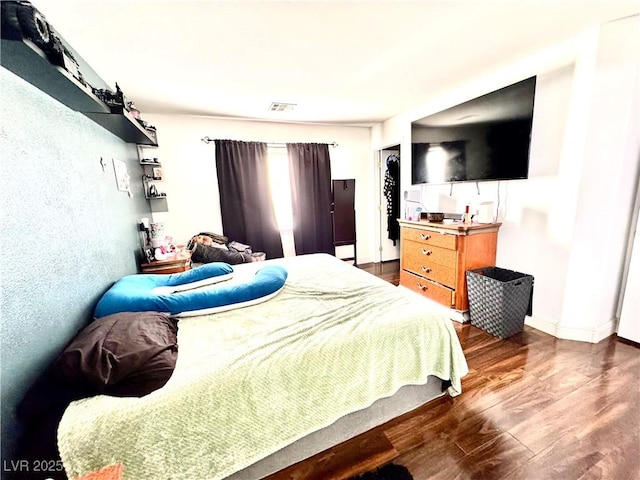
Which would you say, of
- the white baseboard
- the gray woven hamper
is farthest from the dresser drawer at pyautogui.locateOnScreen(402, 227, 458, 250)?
the white baseboard

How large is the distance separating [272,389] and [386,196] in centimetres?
387

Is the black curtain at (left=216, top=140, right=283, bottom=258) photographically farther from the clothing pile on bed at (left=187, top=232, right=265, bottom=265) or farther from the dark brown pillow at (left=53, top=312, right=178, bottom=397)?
the dark brown pillow at (left=53, top=312, right=178, bottom=397)

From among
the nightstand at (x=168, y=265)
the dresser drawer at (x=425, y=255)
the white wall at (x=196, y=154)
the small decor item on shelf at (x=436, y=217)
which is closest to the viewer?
the nightstand at (x=168, y=265)

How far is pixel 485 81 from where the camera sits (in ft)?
8.27

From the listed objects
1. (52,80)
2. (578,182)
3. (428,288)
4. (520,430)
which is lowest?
(520,430)

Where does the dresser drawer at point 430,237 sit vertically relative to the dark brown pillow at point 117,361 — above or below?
above

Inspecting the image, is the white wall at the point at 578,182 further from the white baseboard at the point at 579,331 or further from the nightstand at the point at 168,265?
the nightstand at the point at 168,265

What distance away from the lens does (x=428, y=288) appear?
110 inches

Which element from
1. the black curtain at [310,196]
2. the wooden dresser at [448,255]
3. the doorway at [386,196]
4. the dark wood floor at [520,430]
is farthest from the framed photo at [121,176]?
the doorway at [386,196]

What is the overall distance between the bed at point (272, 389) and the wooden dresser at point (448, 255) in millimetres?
1078

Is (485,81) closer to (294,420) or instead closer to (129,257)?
(294,420)

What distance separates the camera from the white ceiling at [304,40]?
4.83ft

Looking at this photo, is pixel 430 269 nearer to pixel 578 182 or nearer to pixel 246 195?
pixel 578 182

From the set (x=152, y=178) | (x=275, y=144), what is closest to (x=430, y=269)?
(x=275, y=144)
